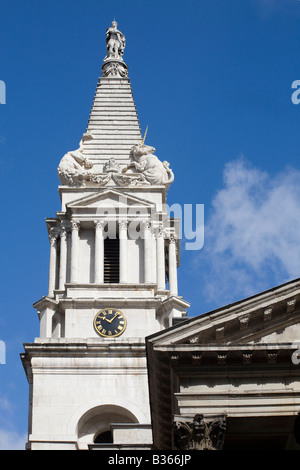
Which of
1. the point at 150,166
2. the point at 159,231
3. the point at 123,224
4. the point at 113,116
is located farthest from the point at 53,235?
the point at 113,116

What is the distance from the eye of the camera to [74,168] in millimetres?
66188

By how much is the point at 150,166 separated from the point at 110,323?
1122 cm

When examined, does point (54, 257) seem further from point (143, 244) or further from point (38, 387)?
point (38, 387)

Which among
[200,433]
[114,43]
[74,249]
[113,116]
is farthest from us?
[114,43]

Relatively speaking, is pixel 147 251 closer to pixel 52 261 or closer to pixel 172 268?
pixel 172 268

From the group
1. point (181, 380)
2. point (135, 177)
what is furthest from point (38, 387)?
point (181, 380)

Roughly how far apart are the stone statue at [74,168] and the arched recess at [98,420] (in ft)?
48.9

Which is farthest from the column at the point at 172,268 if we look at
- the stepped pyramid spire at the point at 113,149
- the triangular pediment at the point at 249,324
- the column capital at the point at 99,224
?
the triangular pediment at the point at 249,324

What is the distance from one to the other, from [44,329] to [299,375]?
82.4 ft

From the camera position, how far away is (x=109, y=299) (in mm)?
59656

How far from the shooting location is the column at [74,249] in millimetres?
61341

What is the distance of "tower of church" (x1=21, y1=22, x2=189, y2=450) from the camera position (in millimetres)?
55969

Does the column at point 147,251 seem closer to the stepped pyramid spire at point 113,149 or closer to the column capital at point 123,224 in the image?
the column capital at point 123,224

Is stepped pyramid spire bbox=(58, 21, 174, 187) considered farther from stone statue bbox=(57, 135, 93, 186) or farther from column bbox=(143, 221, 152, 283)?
column bbox=(143, 221, 152, 283)
